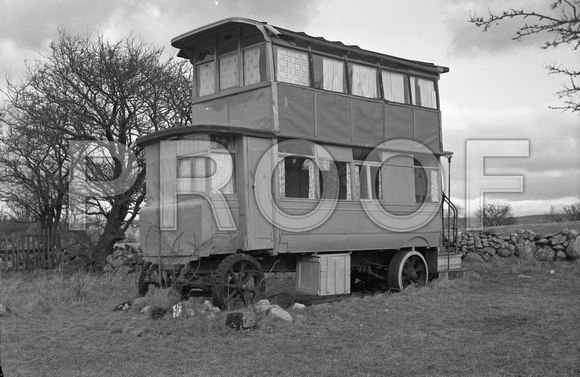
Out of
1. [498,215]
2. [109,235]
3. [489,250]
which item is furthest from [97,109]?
[498,215]

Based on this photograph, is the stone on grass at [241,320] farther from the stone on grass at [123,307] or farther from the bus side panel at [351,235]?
the bus side panel at [351,235]

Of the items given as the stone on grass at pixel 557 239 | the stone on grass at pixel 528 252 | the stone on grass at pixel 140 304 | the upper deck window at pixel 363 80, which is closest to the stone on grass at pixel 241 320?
the stone on grass at pixel 140 304

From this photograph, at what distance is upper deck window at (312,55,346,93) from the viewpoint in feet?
40.8

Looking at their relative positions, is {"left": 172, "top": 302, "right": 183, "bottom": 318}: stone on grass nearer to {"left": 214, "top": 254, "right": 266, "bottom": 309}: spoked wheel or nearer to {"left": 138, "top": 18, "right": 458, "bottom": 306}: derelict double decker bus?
{"left": 138, "top": 18, "right": 458, "bottom": 306}: derelict double decker bus

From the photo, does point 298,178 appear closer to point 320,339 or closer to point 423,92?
point 320,339

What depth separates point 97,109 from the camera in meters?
17.1

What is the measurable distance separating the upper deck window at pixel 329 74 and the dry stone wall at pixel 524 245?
765cm

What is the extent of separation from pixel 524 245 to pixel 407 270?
585 cm

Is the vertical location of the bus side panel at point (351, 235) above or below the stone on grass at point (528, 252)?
above

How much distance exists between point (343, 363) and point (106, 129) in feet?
40.8

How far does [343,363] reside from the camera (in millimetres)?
6902

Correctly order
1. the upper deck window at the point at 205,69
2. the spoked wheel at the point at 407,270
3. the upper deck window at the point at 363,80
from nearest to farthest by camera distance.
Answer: the upper deck window at the point at 205,69 → the upper deck window at the point at 363,80 → the spoked wheel at the point at 407,270

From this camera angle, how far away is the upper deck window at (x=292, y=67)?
463 inches

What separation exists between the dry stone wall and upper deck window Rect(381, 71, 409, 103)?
5.95 metres
